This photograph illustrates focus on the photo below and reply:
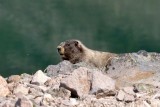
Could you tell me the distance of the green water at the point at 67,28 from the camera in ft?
155

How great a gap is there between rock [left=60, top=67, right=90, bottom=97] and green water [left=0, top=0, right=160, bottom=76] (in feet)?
100

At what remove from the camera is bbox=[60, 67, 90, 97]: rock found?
23.4ft

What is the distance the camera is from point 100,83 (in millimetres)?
7316

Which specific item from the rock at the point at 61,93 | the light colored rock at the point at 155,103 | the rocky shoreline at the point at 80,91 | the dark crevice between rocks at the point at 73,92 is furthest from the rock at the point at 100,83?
the light colored rock at the point at 155,103

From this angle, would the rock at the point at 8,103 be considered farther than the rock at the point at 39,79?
No

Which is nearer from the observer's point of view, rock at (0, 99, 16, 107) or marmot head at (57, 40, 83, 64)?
rock at (0, 99, 16, 107)

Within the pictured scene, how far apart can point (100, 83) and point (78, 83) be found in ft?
1.06

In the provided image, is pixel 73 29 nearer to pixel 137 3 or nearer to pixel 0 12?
pixel 0 12

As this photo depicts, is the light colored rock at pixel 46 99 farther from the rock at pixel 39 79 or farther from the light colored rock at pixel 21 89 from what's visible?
the rock at pixel 39 79

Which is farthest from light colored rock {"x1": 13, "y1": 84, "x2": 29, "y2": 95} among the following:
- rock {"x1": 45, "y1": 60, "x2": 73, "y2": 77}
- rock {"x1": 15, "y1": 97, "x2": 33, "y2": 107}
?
rock {"x1": 45, "y1": 60, "x2": 73, "y2": 77}

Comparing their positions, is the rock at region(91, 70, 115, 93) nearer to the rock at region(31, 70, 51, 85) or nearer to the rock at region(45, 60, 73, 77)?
the rock at region(31, 70, 51, 85)

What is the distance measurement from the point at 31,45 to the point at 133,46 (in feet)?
32.1

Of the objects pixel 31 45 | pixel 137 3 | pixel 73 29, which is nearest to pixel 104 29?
pixel 73 29

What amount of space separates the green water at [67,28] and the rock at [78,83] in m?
30.5
